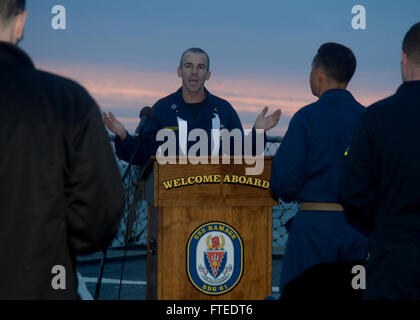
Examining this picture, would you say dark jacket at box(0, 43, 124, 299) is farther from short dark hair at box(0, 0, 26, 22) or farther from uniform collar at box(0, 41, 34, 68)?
short dark hair at box(0, 0, 26, 22)

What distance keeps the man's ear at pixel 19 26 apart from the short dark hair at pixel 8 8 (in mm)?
23

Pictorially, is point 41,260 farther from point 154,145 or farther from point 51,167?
point 154,145

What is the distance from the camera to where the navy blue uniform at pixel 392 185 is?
231 cm

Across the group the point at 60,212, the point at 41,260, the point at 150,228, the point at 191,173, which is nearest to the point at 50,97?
the point at 60,212

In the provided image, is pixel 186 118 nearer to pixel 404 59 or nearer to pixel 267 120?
pixel 267 120

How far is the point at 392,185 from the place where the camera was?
236 cm

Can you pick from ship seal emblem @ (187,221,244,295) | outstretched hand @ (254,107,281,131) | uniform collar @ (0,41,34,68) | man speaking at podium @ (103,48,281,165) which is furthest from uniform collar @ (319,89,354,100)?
uniform collar @ (0,41,34,68)

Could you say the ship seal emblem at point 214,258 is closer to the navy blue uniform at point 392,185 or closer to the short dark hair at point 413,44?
the navy blue uniform at point 392,185

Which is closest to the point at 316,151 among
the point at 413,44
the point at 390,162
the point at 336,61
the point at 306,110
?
the point at 306,110

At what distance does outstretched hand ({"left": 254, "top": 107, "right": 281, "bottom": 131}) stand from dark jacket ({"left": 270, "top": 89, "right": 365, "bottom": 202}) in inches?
30.3

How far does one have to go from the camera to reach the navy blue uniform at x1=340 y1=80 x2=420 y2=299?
2314 millimetres

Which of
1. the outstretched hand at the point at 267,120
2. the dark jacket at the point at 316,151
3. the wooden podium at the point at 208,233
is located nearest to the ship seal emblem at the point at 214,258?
the wooden podium at the point at 208,233

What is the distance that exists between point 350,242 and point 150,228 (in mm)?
1618
